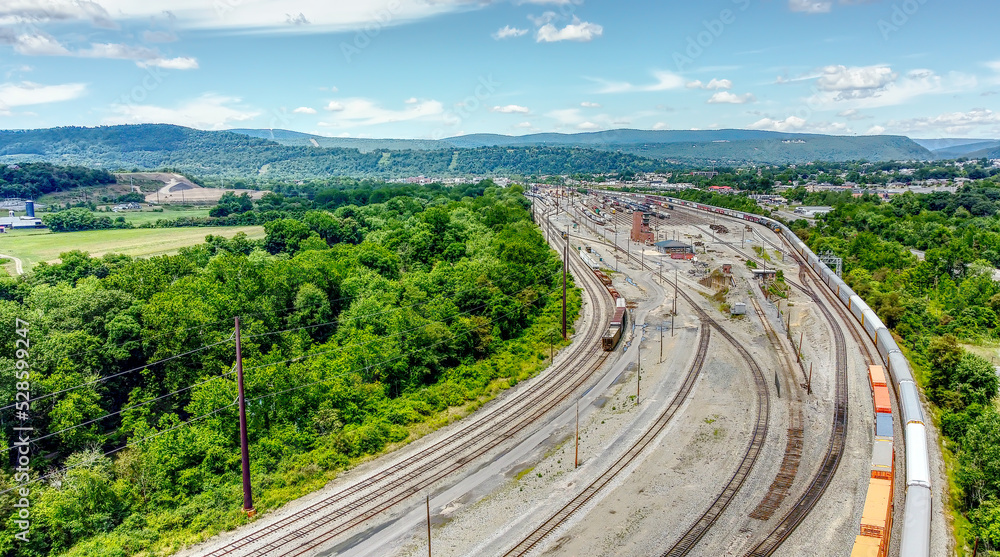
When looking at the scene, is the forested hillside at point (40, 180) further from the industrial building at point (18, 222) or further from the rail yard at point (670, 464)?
the rail yard at point (670, 464)

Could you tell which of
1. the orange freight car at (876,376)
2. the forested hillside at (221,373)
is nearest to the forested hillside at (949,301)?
the orange freight car at (876,376)

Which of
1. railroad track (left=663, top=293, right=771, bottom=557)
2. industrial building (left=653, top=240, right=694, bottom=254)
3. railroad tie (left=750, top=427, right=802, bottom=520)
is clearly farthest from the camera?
industrial building (left=653, top=240, right=694, bottom=254)

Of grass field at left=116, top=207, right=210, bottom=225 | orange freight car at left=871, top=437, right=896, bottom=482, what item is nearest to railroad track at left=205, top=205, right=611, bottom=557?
orange freight car at left=871, top=437, right=896, bottom=482

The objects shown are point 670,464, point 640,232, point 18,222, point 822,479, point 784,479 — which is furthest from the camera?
point 640,232

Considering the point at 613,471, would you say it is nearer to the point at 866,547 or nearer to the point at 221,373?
the point at 866,547

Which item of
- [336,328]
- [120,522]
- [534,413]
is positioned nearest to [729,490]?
[534,413]

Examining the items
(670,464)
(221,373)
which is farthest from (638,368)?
(221,373)

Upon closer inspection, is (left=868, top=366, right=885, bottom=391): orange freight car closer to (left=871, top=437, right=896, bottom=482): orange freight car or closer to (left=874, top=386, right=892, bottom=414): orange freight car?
(left=874, top=386, right=892, bottom=414): orange freight car
